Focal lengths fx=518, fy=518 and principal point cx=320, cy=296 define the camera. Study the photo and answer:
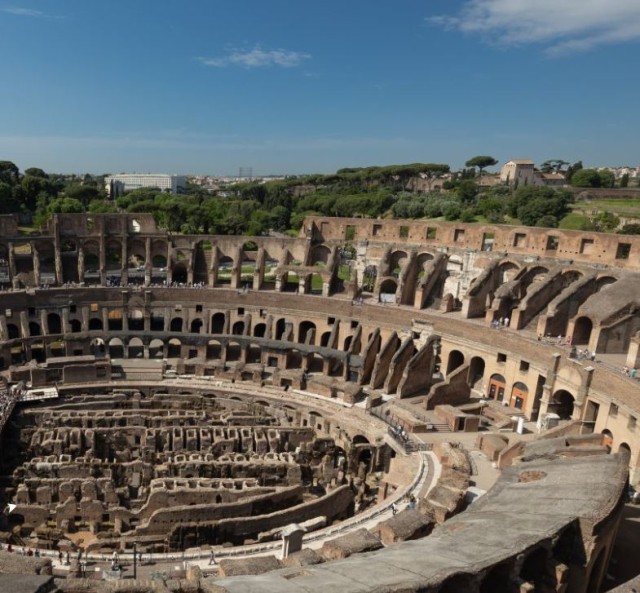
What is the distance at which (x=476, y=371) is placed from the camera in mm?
32875

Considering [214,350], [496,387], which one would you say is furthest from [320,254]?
[496,387]

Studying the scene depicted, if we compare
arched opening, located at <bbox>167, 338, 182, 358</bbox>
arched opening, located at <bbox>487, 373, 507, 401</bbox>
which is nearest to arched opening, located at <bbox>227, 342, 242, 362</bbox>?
arched opening, located at <bbox>167, 338, 182, 358</bbox>

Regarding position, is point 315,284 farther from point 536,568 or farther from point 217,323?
point 536,568

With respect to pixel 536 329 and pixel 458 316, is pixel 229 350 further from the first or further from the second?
pixel 536 329

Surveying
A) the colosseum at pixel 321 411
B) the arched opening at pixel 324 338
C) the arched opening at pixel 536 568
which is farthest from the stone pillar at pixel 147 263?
the arched opening at pixel 536 568

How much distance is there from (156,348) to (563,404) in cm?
2598

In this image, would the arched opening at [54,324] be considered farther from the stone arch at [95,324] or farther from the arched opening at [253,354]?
the arched opening at [253,354]

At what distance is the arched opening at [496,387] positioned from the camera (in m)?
31.0

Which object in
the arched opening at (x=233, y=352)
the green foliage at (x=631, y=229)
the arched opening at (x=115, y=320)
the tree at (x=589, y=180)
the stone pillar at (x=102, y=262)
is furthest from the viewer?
the tree at (x=589, y=180)

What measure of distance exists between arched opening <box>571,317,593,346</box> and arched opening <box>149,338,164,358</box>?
85.6 feet

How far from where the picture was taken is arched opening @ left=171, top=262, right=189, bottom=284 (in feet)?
137

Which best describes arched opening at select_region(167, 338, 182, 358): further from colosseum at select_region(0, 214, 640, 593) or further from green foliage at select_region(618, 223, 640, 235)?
green foliage at select_region(618, 223, 640, 235)

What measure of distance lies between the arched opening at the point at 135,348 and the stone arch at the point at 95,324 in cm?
270

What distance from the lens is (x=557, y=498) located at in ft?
48.7
